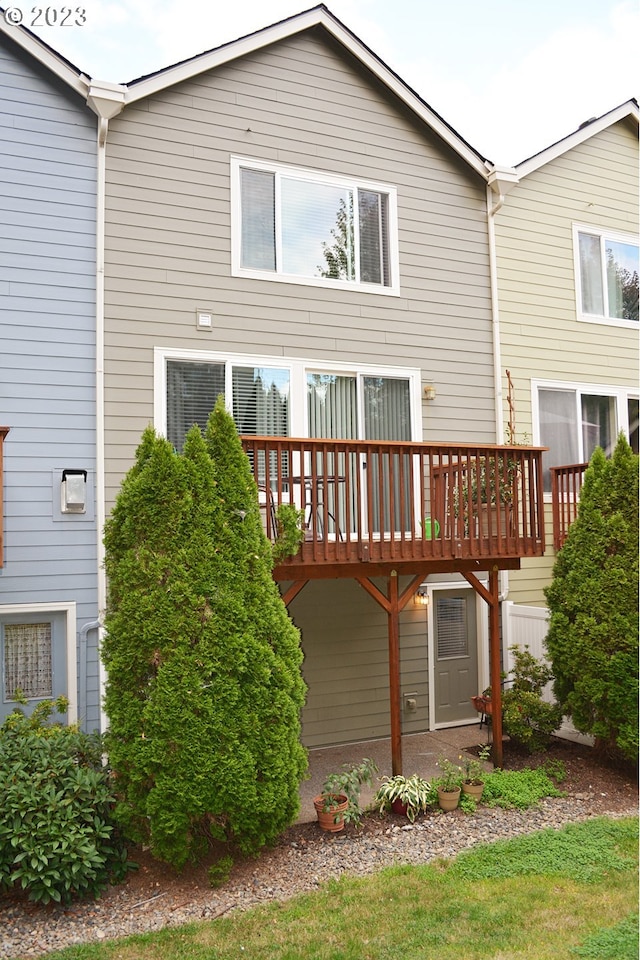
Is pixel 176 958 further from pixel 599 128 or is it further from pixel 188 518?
pixel 599 128

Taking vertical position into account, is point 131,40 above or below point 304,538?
above

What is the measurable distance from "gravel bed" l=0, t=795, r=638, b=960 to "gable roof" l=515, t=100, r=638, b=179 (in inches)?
314

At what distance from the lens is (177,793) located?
16.9 feet

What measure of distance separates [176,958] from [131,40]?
30.0ft

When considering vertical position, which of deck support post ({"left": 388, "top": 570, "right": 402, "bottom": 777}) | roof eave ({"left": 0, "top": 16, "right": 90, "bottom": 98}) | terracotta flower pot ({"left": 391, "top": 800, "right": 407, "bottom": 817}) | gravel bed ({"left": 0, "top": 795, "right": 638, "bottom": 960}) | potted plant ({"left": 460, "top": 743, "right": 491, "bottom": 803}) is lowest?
gravel bed ({"left": 0, "top": 795, "right": 638, "bottom": 960})

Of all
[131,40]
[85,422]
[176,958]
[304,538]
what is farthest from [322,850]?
[131,40]

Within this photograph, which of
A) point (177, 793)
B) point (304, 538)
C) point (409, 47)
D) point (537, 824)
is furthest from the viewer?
point (409, 47)

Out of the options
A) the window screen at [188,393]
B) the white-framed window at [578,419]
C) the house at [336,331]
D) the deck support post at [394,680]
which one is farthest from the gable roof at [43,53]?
the white-framed window at [578,419]

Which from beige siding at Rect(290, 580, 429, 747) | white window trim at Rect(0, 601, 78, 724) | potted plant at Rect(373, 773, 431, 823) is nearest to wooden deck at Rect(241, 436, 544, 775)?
potted plant at Rect(373, 773, 431, 823)

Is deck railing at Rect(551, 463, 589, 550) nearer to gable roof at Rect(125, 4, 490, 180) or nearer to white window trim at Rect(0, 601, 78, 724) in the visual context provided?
gable roof at Rect(125, 4, 490, 180)

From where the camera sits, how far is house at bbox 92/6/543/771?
764cm

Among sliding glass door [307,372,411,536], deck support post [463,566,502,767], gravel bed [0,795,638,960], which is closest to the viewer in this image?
gravel bed [0,795,638,960]

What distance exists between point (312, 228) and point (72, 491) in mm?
4215

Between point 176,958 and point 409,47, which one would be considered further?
point 409,47
